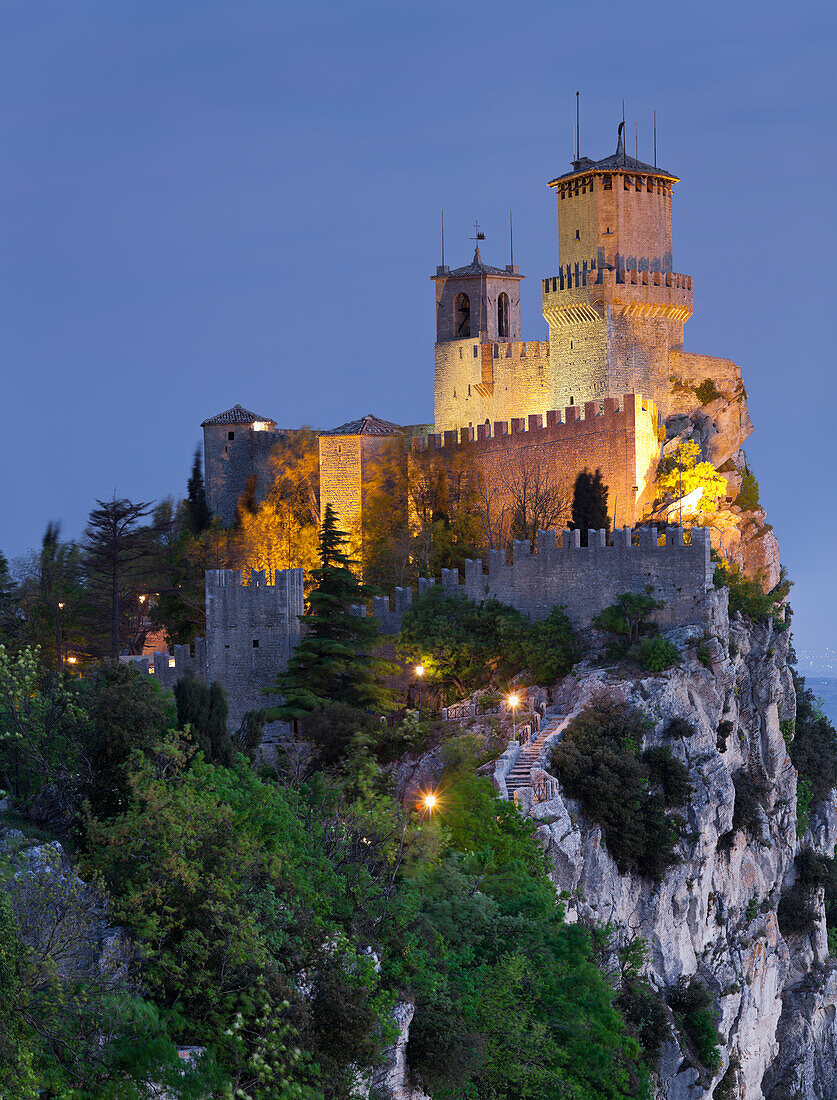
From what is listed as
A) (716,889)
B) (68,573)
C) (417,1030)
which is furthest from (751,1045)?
(68,573)

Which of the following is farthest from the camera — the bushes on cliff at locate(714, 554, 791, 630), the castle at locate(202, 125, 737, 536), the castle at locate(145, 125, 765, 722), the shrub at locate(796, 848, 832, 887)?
the castle at locate(202, 125, 737, 536)

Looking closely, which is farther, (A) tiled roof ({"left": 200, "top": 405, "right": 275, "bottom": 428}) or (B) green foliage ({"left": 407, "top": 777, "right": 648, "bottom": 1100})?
(A) tiled roof ({"left": 200, "top": 405, "right": 275, "bottom": 428})

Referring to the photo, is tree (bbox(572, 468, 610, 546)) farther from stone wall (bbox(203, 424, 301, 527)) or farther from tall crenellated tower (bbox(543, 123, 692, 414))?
stone wall (bbox(203, 424, 301, 527))

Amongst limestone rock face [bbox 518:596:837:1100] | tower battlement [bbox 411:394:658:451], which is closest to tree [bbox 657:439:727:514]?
tower battlement [bbox 411:394:658:451]

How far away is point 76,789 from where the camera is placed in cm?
2434

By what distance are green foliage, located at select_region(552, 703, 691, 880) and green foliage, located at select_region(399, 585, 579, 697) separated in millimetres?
3099

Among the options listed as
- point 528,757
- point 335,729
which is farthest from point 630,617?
point 335,729

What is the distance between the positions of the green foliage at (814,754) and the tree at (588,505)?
10311mm

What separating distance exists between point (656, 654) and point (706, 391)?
59.4ft

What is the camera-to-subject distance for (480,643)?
131 feet

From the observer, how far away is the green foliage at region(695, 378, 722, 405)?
53188 mm

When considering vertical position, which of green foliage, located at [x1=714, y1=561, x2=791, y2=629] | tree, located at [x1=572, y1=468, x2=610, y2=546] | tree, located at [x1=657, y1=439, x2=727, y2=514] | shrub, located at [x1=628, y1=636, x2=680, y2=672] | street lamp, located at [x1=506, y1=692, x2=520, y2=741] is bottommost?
street lamp, located at [x1=506, y1=692, x2=520, y2=741]

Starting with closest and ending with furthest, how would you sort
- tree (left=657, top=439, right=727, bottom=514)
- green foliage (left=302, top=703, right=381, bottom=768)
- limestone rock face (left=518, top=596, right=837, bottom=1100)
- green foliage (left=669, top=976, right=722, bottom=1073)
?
limestone rock face (left=518, top=596, right=837, bottom=1100) < green foliage (left=669, top=976, right=722, bottom=1073) < green foliage (left=302, top=703, right=381, bottom=768) < tree (left=657, top=439, right=727, bottom=514)

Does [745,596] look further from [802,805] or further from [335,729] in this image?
[335,729]
